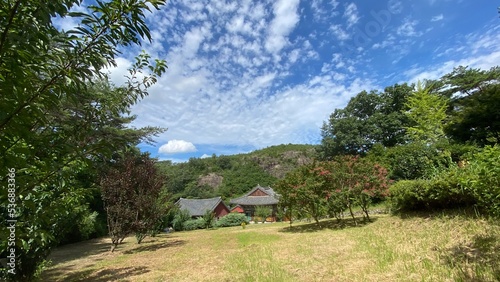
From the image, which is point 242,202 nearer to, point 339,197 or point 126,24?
point 339,197

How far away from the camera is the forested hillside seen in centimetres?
6278

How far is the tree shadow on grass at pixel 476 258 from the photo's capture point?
3.62 metres

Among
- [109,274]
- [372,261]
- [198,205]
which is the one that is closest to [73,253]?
[109,274]

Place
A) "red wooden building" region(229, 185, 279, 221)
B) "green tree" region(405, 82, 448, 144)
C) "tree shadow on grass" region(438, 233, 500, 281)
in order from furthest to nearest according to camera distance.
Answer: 1. "red wooden building" region(229, 185, 279, 221)
2. "green tree" region(405, 82, 448, 144)
3. "tree shadow on grass" region(438, 233, 500, 281)

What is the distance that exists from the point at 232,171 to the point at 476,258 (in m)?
71.9

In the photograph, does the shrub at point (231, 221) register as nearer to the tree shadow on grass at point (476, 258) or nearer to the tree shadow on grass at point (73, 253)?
the tree shadow on grass at point (73, 253)

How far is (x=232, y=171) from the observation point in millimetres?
75125

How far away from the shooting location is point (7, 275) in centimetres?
483

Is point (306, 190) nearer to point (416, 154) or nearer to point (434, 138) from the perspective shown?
point (416, 154)

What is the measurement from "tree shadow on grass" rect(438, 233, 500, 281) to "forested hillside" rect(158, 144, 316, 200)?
52.1 meters

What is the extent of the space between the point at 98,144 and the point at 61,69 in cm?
50

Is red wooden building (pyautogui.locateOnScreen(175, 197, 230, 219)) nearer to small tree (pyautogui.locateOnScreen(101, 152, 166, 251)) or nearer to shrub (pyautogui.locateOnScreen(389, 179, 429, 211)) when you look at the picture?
small tree (pyautogui.locateOnScreen(101, 152, 166, 251))

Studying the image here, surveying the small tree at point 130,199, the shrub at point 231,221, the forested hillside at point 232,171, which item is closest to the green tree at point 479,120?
the small tree at point 130,199

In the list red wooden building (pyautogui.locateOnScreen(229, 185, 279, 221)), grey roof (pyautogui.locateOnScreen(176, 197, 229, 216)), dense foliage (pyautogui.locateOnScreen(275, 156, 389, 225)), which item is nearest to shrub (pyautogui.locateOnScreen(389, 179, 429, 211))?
dense foliage (pyautogui.locateOnScreen(275, 156, 389, 225))
